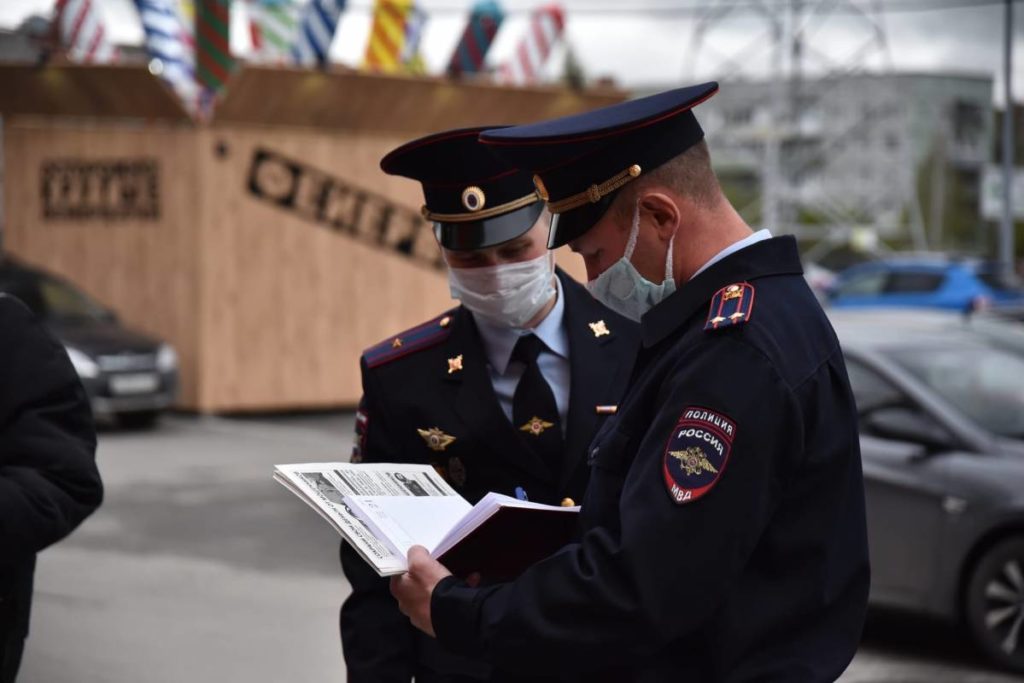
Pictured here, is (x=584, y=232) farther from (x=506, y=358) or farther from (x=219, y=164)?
(x=219, y=164)

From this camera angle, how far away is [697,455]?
2.00m

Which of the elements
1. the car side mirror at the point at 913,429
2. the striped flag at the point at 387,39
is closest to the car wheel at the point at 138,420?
the striped flag at the point at 387,39

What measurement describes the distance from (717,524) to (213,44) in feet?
45.9

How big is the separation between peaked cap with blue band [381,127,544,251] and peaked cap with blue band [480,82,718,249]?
805mm

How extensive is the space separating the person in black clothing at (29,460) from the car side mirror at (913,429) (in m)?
4.42

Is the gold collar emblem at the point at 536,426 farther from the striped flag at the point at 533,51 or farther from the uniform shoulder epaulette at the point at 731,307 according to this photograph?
the striped flag at the point at 533,51

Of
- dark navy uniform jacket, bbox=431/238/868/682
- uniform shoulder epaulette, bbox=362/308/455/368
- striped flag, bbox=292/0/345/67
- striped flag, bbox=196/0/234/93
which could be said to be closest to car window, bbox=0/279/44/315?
striped flag, bbox=196/0/234/93

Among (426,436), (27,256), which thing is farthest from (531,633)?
(27,256)

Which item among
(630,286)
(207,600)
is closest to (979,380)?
(207,600)

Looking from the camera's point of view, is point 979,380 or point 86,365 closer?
point 979,380

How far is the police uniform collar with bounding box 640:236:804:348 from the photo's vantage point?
2.16 metres

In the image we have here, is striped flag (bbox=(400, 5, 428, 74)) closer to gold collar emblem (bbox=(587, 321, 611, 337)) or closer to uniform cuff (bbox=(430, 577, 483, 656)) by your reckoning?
gold collar emblem (bbox=(587, 321, 611, 337))

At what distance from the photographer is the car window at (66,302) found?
48.9 ft

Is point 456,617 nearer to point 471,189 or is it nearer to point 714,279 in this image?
point 714,279
